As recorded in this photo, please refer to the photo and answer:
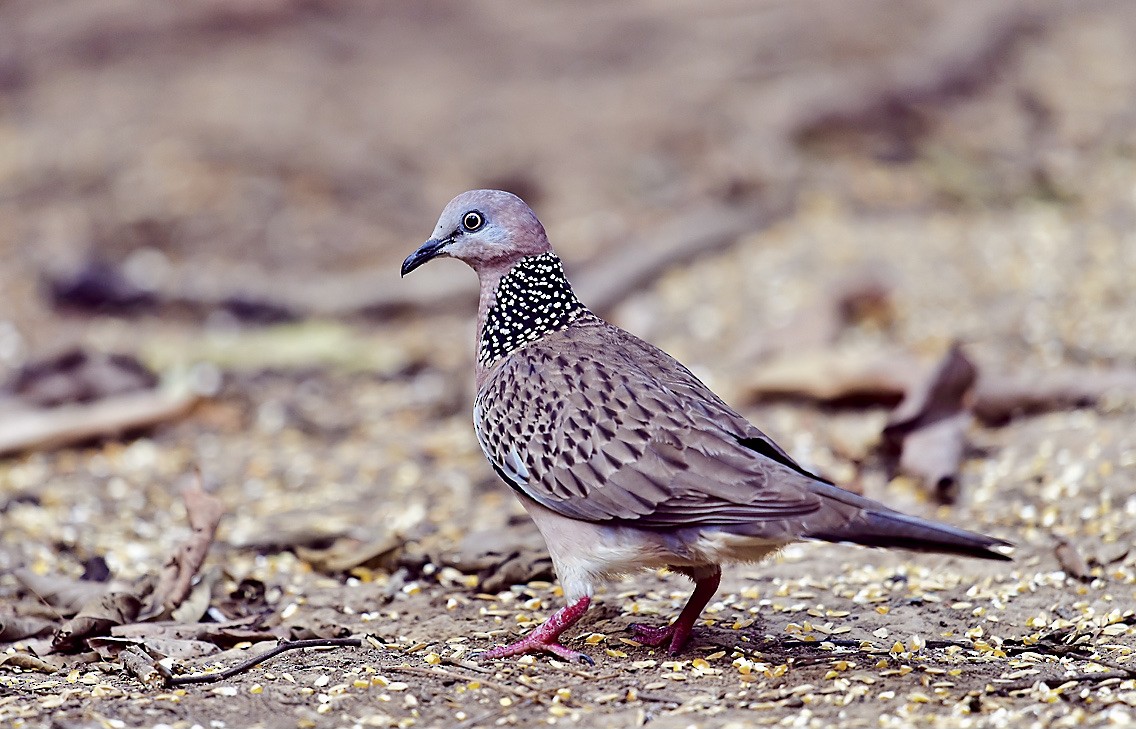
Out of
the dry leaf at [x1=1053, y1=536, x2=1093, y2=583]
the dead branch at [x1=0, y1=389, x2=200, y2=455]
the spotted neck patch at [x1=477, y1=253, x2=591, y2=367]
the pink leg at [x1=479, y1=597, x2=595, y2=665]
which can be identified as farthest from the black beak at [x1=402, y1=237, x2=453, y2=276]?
the dead branch at [x1=0, y1=389, x2=200, y2=455]

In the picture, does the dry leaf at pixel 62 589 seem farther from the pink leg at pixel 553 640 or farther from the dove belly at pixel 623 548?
the dove belly at pixel 623 548

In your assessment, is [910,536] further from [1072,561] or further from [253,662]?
[253,662]

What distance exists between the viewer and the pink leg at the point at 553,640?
4258 mm

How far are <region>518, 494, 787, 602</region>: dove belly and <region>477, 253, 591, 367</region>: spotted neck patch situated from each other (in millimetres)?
660

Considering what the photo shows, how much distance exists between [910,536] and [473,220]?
2114 millimetres

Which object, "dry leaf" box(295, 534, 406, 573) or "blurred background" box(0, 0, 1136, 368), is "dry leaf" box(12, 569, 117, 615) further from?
"blurred background" box(0, 0, 1136, 368)

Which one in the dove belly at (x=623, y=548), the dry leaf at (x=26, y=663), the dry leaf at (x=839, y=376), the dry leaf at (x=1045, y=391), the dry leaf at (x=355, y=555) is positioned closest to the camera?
the dove belly at (x=623, y=548)

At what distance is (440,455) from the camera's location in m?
7.57

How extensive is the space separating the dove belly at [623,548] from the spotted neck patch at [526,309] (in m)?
0.66

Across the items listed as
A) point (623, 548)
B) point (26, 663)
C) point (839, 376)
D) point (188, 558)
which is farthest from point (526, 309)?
point (839, 376)

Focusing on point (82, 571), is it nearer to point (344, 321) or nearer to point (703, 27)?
point (344, 321)

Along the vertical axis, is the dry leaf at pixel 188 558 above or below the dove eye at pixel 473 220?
below

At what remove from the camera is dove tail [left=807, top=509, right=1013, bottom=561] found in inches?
137

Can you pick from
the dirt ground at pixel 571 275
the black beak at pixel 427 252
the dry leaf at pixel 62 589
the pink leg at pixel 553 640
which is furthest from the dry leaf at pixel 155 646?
the black beak at pixel 427 252
